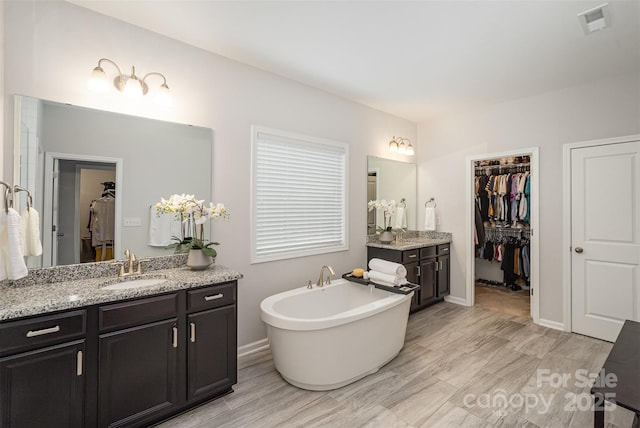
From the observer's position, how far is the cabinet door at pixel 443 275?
4.23 metres

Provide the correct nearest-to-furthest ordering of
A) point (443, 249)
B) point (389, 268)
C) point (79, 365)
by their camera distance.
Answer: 1. point (79, 365)
2. point (389, 268)
3. point (443, 249)

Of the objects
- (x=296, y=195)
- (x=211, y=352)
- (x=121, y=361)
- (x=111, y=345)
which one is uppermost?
(x=296, y=195)

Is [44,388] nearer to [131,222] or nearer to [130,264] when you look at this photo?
[130,264]

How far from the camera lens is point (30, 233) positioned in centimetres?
175

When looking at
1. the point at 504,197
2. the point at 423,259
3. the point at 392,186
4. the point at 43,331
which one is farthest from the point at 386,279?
the point at 504,197

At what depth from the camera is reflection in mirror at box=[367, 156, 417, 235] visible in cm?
402

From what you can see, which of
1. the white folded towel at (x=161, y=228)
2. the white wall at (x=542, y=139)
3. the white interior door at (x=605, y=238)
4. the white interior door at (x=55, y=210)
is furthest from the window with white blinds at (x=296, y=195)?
the white interior door at (x=605, y=238)

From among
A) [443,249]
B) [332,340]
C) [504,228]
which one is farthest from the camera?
[504,228]

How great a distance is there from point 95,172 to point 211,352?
152cm

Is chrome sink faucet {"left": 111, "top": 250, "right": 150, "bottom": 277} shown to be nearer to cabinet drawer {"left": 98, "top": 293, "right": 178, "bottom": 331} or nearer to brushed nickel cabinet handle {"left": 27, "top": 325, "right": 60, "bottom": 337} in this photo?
cabinet drawer {"left": 98, "top": 293, "right": 178, "bottom": 331}

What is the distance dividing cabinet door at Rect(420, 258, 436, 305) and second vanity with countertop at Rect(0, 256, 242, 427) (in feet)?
8.75

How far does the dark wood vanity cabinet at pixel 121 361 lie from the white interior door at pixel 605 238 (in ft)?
12.2

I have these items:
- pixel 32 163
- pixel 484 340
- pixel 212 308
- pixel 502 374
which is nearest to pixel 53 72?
pixel 32 163

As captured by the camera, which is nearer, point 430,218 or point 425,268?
point 425,268
